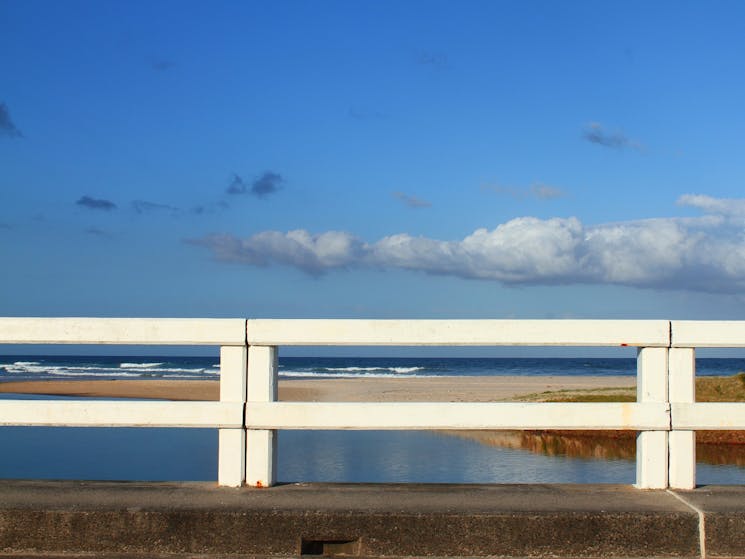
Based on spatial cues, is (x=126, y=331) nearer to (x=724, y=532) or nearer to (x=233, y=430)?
(x=233, y=430)

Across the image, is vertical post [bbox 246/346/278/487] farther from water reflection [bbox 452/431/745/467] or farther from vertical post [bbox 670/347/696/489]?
water reflection [bbox 452/431/745/467]

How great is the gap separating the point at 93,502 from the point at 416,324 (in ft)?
7.19

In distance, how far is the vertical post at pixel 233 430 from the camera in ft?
17.7

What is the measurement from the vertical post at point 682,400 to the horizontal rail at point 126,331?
2.72m

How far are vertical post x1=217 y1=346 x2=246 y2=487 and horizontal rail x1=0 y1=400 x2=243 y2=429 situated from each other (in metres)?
0.07

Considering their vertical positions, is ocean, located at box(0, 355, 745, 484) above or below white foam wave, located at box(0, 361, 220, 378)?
above

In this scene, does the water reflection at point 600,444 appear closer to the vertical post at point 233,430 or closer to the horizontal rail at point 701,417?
the horizontal rail at point 701,417

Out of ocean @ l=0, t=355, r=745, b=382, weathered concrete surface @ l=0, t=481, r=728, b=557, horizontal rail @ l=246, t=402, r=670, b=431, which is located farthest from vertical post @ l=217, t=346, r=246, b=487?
ocean @ l=0, t=355, r=745, b=382

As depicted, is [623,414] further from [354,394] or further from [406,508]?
[354,394]

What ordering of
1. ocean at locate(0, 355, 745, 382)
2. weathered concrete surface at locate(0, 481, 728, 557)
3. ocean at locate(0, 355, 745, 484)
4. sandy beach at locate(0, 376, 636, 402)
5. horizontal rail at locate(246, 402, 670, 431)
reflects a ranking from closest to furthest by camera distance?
weathered concrete surface at locate(0, 481, 728, 557) < horizontal rail at locate(246, 402, 670, 431) < ocean at locate(0, 355, 745, 484) < sandy beach at locate(0, 376, 636, 402) < ocean at locate(0, 355, 745, 382)

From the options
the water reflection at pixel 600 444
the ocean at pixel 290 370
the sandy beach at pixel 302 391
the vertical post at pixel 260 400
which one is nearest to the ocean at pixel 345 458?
the water reflection at pixel 600 444

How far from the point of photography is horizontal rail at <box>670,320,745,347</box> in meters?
5.38

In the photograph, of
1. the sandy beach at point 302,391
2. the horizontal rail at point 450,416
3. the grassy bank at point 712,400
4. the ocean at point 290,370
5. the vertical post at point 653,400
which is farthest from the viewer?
the ocean at point 290,370

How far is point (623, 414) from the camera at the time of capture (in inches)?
209
